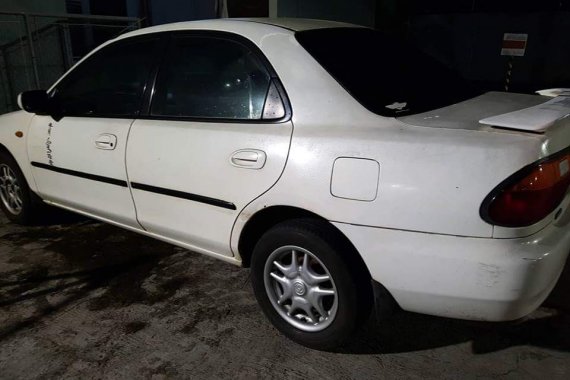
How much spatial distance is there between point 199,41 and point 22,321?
1.90m

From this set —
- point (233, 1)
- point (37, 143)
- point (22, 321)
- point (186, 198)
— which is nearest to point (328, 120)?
point (186, 198)

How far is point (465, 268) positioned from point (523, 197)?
13.6 inches

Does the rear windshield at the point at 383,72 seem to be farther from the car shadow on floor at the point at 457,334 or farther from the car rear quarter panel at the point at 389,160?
the car shadow on floor at the point at 457,334

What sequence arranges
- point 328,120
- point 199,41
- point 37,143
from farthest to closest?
point 37,143 < point 199,41 < point 328,120

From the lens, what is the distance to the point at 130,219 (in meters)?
3.01

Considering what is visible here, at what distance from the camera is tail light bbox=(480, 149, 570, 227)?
174 cm

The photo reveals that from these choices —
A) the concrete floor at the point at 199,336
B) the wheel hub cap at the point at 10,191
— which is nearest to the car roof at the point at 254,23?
the concrete floor at the point at 199,336

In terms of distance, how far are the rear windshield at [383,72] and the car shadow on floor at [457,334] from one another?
107cm

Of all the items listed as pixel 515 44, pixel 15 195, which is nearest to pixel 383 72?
pixel 15 195

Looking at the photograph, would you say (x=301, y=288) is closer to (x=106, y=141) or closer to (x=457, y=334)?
(x=457, y=334)

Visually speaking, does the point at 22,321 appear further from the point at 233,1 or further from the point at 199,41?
the point at 233,1

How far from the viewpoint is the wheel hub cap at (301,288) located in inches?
87.8

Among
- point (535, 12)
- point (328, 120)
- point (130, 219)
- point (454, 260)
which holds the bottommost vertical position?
point (130, 219)

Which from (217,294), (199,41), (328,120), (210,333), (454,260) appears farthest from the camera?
(217,294)
